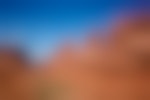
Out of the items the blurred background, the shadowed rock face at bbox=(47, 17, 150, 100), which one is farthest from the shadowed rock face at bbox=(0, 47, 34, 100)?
the shadowed rock face at bbox=(47, 17, 150, 100)

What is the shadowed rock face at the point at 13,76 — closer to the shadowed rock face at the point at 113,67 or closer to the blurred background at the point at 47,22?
the blurred background at the point at 47,22

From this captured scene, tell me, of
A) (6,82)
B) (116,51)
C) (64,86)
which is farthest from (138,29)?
(6,82)

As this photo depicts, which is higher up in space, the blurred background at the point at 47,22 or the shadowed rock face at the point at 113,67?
the blurred background at the point at 47,22

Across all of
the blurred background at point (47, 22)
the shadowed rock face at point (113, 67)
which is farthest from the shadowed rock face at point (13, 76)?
the shadowed rock face at point (113, 67)

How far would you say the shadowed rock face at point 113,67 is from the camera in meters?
0.78

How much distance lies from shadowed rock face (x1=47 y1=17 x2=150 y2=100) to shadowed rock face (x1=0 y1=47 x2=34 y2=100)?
16 cm

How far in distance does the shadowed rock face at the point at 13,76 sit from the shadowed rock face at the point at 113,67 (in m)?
0.16

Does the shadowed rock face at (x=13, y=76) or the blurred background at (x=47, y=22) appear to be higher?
the blurred background at (x=47, y=22)

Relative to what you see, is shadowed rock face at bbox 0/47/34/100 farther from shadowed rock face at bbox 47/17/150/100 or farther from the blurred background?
shadowed rock face at bbox 47/17/150/100

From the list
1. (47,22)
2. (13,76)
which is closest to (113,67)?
(47,22)

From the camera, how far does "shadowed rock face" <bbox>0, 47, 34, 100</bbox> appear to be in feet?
2.79

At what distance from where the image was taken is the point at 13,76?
2.83 feet

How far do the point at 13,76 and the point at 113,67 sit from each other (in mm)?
564

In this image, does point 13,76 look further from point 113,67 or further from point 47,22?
point 113,67
